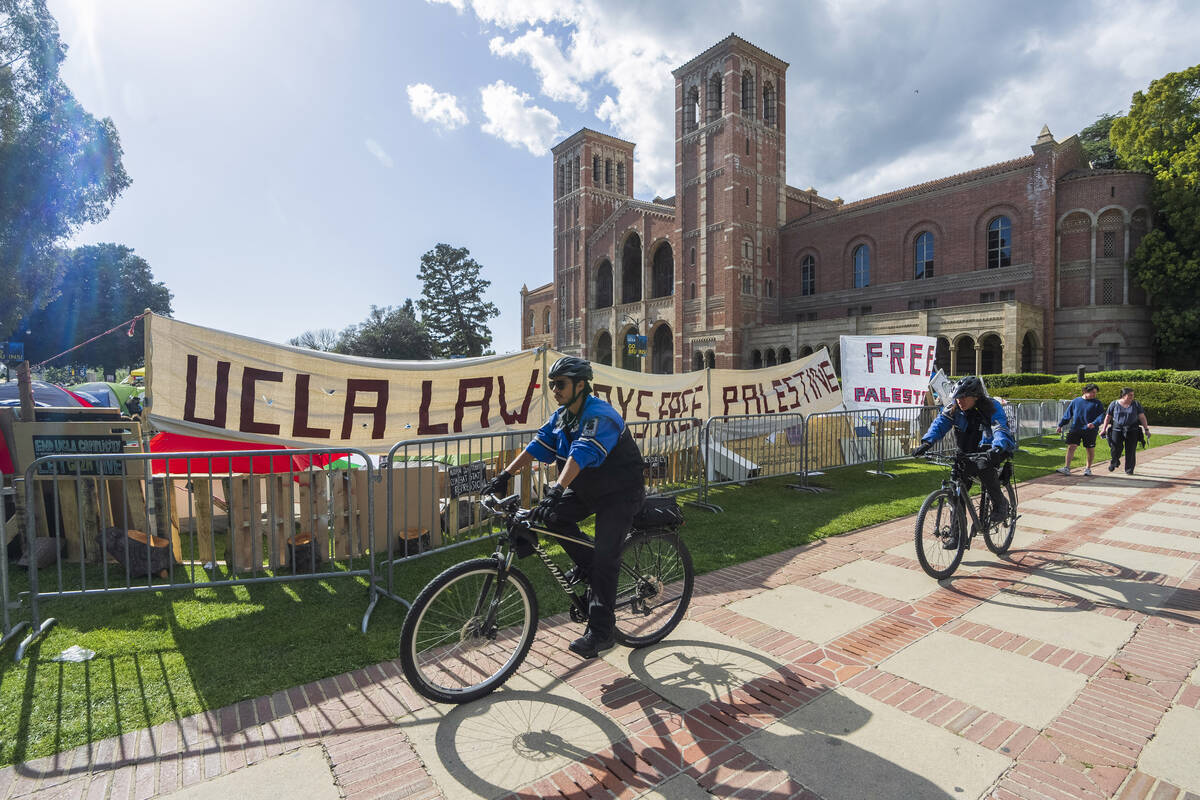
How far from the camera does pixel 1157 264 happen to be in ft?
98.0

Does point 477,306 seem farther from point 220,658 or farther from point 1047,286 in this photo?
point 220,658

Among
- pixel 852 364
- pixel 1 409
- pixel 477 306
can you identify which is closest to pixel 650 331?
pixel 477 306

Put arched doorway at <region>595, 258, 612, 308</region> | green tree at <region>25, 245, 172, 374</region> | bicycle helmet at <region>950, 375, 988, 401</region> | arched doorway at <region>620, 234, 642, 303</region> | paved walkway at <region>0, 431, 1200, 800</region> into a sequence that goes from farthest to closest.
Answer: arched doorway at <region>595, 258, 612, 308</region>
arched doorway at <region>620, 234, 642, 303</region>
green tree at <region>25, 245, 172, 374</region>
bicycle helmet at <region>950, 375, 988, 401</region>
paved walkway at <region>0, 431, 1200, 800</region>

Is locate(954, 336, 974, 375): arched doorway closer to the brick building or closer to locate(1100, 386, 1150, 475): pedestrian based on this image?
the brick building

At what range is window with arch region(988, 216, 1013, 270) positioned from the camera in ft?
112

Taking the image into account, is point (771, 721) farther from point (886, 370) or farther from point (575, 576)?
point (886, 370)

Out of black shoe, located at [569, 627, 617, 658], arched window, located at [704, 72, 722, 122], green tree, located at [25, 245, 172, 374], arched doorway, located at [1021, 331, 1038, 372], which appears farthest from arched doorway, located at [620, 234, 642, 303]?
black shoe, located at [569, 627, 617, 658]

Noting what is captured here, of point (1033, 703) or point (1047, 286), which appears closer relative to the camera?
point (1033, 703)

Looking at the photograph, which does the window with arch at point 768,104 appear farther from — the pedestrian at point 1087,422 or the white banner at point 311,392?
the white banner at point 311,392

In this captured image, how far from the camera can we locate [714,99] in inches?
1709

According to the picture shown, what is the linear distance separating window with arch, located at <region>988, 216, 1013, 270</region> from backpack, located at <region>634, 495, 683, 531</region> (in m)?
39.4

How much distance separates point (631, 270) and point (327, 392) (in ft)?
163

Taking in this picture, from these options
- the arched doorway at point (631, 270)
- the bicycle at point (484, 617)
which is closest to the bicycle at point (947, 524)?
the bicycle at point (484, 617)

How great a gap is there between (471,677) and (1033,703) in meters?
3.07
